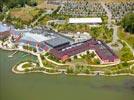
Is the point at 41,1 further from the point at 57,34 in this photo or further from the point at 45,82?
the point at 45,82

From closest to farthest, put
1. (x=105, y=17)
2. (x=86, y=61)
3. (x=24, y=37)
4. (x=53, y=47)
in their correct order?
(x=86, y=61), (x=53, y=47), (x=24, y=37), (x=105, y=17)

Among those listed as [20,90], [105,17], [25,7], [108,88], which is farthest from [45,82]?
[25,7]

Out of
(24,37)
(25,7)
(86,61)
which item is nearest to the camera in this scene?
(86,61)

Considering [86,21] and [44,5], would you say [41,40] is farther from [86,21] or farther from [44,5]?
[44,5]

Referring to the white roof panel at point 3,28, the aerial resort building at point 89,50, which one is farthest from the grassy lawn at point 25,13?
A: the aerial resort building at point 89,50

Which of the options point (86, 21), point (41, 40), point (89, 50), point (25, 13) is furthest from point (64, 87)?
point (25, 13)

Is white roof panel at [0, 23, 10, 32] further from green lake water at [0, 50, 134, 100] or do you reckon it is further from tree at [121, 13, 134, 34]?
tree at [121, 13, 134, 34]

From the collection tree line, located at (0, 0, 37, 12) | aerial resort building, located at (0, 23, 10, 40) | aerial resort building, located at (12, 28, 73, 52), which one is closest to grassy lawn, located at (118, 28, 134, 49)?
aerial resort building, located at (12, 28, 73, 52)
